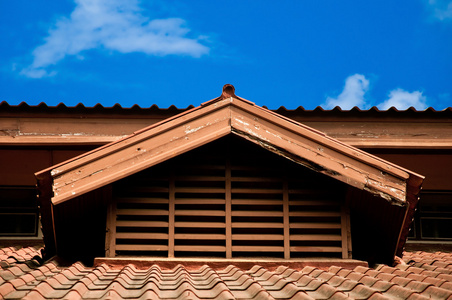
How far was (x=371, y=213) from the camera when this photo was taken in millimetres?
5441

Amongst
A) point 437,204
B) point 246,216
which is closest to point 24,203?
point 246,216

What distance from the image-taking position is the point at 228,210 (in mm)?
5422

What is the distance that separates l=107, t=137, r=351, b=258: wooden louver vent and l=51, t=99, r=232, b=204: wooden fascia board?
0.46 meters

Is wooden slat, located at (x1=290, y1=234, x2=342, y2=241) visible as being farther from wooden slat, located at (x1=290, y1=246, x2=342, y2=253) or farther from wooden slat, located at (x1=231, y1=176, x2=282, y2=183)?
wooden slat, located at (x1=231, y1=176, x2=282, y2=183)

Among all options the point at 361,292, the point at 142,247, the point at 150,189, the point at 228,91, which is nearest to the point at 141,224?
the point at 142,247

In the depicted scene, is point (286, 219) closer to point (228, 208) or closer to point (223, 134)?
point (228, 208)

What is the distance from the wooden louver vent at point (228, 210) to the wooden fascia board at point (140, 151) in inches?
18.2

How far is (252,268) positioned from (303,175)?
3.78 feet

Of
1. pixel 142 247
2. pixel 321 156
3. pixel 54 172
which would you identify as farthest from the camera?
pixel 142 247

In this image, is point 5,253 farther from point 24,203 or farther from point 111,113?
point 111,113

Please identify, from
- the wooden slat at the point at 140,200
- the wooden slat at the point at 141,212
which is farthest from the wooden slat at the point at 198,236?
the wooden slat at the point at 140,200

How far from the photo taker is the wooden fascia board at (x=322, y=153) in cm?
502

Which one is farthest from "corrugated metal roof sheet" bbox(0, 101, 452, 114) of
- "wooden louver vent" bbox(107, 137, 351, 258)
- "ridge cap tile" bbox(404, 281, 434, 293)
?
"ridge cap tile" bbox(404, 281, 434, 293)

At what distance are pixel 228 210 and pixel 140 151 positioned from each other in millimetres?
1111
